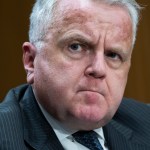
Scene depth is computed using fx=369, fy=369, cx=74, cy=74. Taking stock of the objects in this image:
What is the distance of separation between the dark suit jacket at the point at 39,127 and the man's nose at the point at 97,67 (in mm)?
227

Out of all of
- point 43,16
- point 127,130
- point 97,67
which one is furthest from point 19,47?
point 97,67

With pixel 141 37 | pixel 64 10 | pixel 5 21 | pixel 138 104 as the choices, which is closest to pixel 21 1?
pixel 5 21

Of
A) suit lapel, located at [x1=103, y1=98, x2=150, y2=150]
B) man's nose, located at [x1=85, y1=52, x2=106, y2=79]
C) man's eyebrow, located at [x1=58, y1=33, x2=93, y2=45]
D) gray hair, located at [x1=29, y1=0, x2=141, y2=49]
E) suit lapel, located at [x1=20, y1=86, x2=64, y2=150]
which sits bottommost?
suit lapel, located at [x1=103, y1=98, x2=150, y2=150]

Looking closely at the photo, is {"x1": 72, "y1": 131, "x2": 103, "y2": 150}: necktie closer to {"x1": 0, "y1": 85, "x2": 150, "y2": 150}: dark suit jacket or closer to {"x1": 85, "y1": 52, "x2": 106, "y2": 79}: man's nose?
{"x1": 0, "y1": 85, "x2": 150, "y2": 150}: dark suit jacket

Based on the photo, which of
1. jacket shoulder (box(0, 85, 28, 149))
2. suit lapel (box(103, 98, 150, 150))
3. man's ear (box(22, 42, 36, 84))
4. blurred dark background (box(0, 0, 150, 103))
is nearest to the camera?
jacket shoulder (box(0, 85, 28, 149))

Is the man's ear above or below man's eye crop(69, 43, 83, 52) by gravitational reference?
below

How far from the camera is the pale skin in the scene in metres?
1.00

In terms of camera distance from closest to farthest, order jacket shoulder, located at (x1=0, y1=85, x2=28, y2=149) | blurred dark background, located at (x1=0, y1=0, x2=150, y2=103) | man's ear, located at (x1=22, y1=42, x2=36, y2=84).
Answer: jacket shoulder, located at (x1=0, y1=85, x2=28, y2=149) < man's ear, located at (x1=22, y1=42, x2=36, y2=84) < blurred dark background, located at (x1=0, y1=0, x2=150, y2=103)

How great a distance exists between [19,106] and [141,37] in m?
1.48

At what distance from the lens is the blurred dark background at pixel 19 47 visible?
93.0 inches

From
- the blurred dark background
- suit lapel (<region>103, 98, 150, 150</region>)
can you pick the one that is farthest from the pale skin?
the blurred dark background

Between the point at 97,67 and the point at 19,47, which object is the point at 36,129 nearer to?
the point at 97,67

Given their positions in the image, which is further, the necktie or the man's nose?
the necktie

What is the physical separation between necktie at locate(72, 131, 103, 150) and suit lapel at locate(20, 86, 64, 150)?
0.26ft
